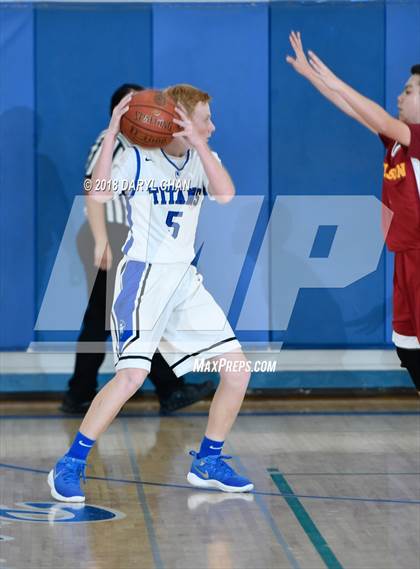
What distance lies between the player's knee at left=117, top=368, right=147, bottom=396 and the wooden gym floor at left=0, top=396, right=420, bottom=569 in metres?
0.52

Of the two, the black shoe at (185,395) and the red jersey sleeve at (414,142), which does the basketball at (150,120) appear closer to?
the red jersey sleeve at (414,142)

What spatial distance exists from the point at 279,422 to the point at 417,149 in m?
2.94

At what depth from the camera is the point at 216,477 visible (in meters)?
5.45

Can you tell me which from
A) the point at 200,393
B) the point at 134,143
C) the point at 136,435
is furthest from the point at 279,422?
the point at 134,143

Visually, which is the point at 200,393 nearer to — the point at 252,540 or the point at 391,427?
the point at 391,427

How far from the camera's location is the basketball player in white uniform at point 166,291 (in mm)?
5227

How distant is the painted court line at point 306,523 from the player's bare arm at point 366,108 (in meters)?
1.63

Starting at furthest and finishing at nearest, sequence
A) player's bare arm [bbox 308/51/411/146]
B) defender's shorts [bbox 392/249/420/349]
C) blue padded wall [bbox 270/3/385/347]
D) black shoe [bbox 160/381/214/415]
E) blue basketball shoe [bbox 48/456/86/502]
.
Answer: blue padded wall [bbox 270/3/385/347] < black shoe [bbox 160/381/214/415] < blue basketball shoe [bbox 48/456/86/502] < defender's shorts [bbox 392/249/420/349] < player's bare arm [bbox 308/51/411/146]

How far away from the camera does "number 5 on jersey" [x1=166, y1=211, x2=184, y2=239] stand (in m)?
5.40

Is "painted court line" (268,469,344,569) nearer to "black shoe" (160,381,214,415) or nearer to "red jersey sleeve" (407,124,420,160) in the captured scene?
"black shoe" (160,381,214,415)

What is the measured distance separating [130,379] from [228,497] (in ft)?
2.36

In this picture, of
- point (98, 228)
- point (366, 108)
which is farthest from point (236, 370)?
point (98, 228)

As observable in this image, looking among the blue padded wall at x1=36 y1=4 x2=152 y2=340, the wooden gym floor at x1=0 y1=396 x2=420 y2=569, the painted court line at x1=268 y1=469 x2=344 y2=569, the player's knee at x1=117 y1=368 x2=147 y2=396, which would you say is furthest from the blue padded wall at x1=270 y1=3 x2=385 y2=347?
the player's knee at x1=117 y1=368 x2=147 y2=396

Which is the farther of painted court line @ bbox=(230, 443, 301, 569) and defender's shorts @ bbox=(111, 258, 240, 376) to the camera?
defender's shorts @ bbox=(111, 258, 240, 376)
